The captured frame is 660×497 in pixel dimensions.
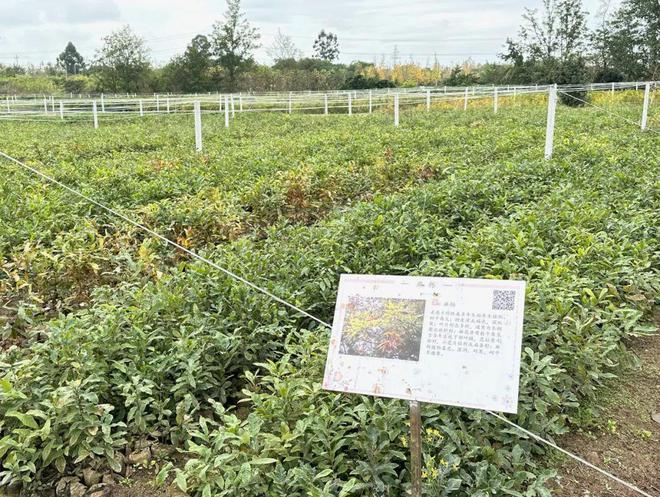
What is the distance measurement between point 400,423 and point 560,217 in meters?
3.18

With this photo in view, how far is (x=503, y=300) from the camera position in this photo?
222cm

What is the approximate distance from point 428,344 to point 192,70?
43.3 metres

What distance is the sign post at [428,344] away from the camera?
2116 millimetres

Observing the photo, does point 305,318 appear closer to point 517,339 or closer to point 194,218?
point 517,339

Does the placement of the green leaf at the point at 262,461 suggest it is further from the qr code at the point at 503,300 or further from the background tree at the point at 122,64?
the background tree at the point at 122,64

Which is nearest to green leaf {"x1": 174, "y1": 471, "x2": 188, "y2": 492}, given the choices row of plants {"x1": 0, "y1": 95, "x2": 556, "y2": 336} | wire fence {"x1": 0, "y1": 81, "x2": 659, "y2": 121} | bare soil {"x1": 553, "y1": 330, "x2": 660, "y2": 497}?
bare soil {"x1": 553, "y1": 330, "x2": 660, "y2": 497}

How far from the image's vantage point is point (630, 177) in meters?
6.56

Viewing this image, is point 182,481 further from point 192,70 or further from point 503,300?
point 192,70

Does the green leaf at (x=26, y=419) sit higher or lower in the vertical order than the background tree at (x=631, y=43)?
lower

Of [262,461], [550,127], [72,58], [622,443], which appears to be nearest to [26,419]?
[262,461]

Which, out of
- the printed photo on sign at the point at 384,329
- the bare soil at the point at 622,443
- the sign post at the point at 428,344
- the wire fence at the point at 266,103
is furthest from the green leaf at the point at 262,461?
the wire fence at the point at 266,103

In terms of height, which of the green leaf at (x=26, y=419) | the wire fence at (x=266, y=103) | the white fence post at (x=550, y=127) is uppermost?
the wire fence at (x=266, y=103)

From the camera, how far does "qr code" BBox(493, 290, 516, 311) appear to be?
2203mm

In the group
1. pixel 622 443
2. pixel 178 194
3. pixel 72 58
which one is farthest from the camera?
pixel 72 58
